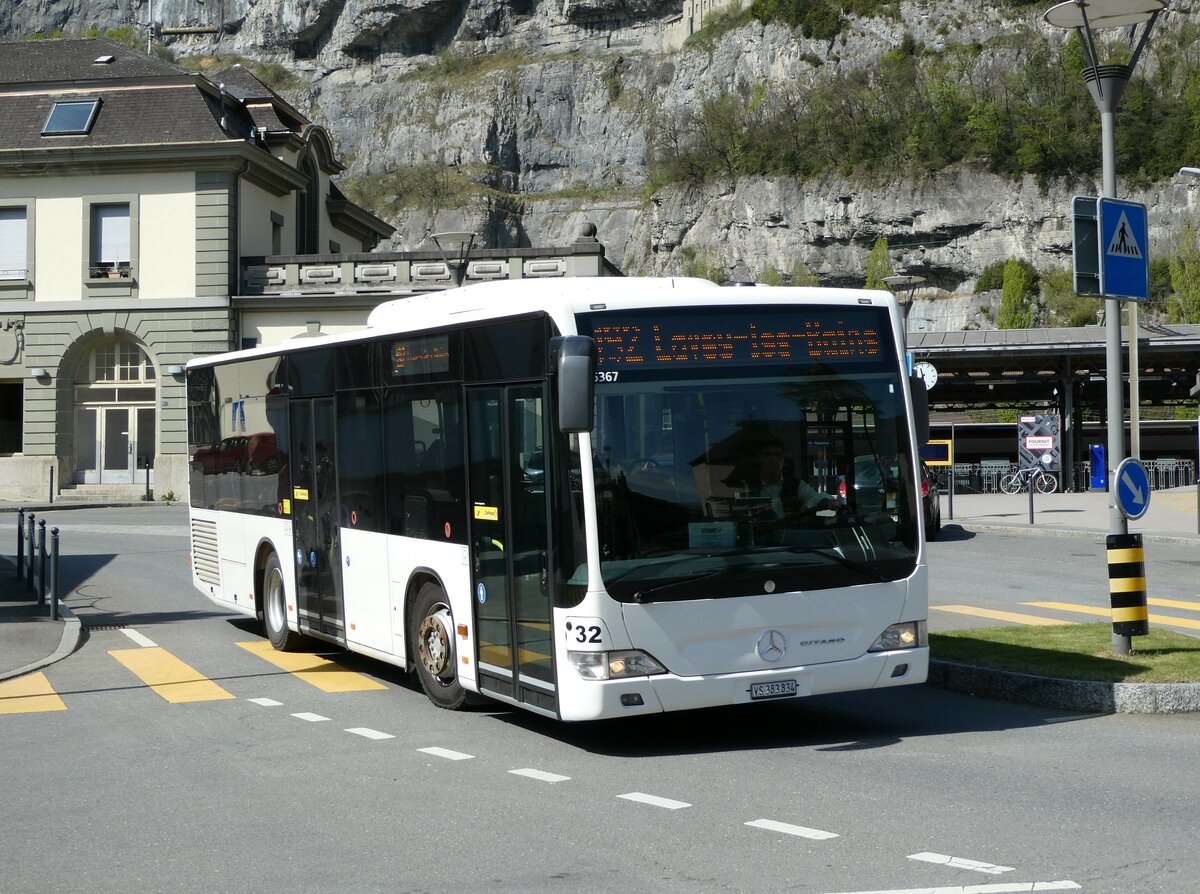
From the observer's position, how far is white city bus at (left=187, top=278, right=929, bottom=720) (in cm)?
782

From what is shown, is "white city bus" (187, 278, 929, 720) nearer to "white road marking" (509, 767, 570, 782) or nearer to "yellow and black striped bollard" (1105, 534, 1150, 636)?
"white road marking" (509, 767, 570, 782)

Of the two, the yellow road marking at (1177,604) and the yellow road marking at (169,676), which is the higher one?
the yellow road marking at (1177,604)

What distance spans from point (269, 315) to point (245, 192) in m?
3.75

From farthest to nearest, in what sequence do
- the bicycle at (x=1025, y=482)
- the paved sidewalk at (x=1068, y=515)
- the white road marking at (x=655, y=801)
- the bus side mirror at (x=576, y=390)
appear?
the bicycle at (x=1025, y=482) < the paved sidewalk at (x=1068, y=515) < the bus side mirror at (x=576, y=390) < the white road marking at (x=655, y=801)

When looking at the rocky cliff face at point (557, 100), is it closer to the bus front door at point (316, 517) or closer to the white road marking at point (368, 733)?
the bus front door at point (316, 517)

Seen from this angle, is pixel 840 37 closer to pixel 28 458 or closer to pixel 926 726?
pixel 28 458

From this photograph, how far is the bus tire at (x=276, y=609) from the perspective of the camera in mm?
12517

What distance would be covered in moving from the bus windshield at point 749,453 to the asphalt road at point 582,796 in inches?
43.1

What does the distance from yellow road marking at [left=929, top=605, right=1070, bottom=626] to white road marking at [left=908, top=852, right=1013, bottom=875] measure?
8.07 m

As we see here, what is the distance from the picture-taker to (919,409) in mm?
8805

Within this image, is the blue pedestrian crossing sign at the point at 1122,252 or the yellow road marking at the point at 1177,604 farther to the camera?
the yellow road marking at the point at 1177,604

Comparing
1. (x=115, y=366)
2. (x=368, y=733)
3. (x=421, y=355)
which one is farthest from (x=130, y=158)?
(x=368, y=733)

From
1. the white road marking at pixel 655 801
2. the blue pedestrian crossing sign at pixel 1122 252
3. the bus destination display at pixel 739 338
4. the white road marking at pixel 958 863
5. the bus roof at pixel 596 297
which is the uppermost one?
the blue pedestrian crossing sign at pixel 1122 252

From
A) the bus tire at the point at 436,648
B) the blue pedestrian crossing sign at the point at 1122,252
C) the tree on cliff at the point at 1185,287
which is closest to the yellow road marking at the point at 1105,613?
the blue pedestrian crossing sign at the point at 1122,252
